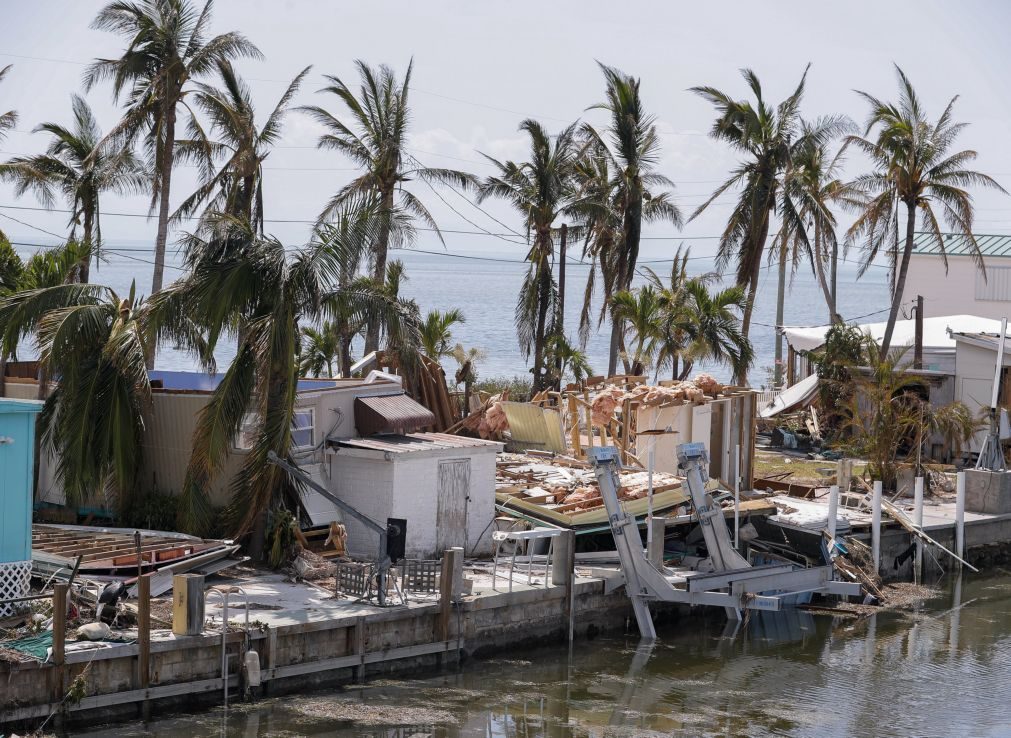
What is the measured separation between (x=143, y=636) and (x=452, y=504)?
753 centimetres

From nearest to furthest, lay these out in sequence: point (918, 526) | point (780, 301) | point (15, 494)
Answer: point (15, 494)
point (918, 526)
point (780, 301)

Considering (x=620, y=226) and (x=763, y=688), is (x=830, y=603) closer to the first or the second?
(x=763, y=688)

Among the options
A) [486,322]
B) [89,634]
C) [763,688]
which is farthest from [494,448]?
[486,322]

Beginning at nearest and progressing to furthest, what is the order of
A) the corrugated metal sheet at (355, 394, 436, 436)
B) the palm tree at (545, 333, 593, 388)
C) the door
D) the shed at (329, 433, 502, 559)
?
the shed at (329, 433, 502, 559) < the door < the corrugated metal sheet at (355, 394, 436, 436) < the palm tree at (545, 333, 593, 388)

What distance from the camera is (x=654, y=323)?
37812 millimetres

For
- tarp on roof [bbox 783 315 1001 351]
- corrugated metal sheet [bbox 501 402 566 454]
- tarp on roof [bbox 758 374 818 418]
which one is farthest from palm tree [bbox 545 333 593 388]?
tarp on roof [bbox 783 315 1001 351]

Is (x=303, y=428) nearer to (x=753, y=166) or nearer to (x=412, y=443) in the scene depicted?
(x=412, y=443)

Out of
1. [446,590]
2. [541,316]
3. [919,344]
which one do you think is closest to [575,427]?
[541,316]

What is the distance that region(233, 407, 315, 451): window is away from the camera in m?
21.5

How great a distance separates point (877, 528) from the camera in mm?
26641

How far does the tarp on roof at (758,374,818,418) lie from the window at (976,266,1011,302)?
21.1 meters

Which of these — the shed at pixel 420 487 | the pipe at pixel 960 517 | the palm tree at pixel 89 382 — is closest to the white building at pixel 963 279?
the pipe at pixel 960 517

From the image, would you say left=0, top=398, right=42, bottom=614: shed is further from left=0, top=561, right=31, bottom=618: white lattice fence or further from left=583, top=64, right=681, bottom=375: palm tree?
left=583, top=64, right=681, bottom=375: palm tree

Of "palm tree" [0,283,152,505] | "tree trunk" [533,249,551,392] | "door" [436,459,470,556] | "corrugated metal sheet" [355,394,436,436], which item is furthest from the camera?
"tree trunk" [533,249,551,392]
